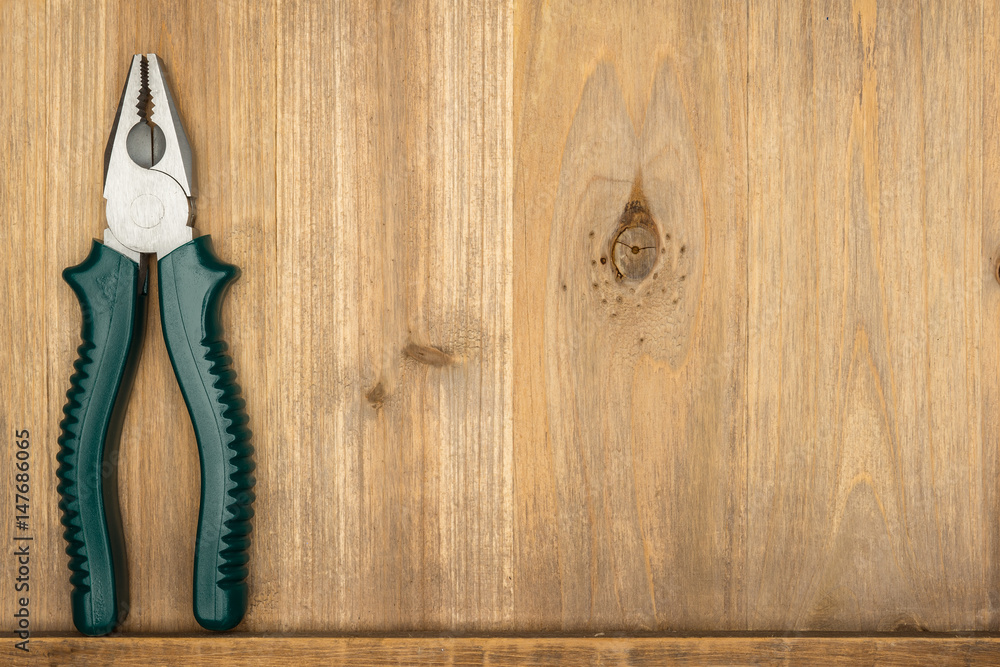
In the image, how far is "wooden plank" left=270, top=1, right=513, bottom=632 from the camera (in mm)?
572

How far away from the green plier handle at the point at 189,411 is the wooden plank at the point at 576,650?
0.03 meters

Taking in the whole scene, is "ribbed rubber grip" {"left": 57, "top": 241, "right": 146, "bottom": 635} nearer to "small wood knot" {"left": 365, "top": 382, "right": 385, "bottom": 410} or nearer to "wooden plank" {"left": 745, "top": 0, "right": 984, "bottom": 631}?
"small wood knot" {"left": 365, "top": 382, "right": 385, "bottom": 410}

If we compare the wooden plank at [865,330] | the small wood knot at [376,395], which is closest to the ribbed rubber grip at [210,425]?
the small wood knot at [376,395]

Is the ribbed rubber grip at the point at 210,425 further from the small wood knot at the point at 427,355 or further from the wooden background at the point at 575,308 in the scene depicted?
the small wood knot at the point at 427,355

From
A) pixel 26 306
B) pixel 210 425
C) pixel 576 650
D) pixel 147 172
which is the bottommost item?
pixel 576 650

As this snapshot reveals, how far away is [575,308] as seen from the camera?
1.88 feet

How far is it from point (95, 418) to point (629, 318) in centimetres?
46

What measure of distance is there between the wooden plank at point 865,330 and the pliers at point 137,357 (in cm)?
46

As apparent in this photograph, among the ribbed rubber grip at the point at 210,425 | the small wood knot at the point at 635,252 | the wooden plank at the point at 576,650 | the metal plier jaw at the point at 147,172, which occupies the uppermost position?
the metal plier jaw at the point at 147,172

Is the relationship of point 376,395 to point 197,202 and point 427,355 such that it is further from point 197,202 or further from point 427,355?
point 197,202

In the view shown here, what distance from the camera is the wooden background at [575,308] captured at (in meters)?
0.57

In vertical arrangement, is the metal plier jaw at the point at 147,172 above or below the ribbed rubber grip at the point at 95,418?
above

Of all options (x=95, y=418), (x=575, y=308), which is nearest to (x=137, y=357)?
(x=95, y=418)

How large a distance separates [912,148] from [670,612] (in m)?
0.47
